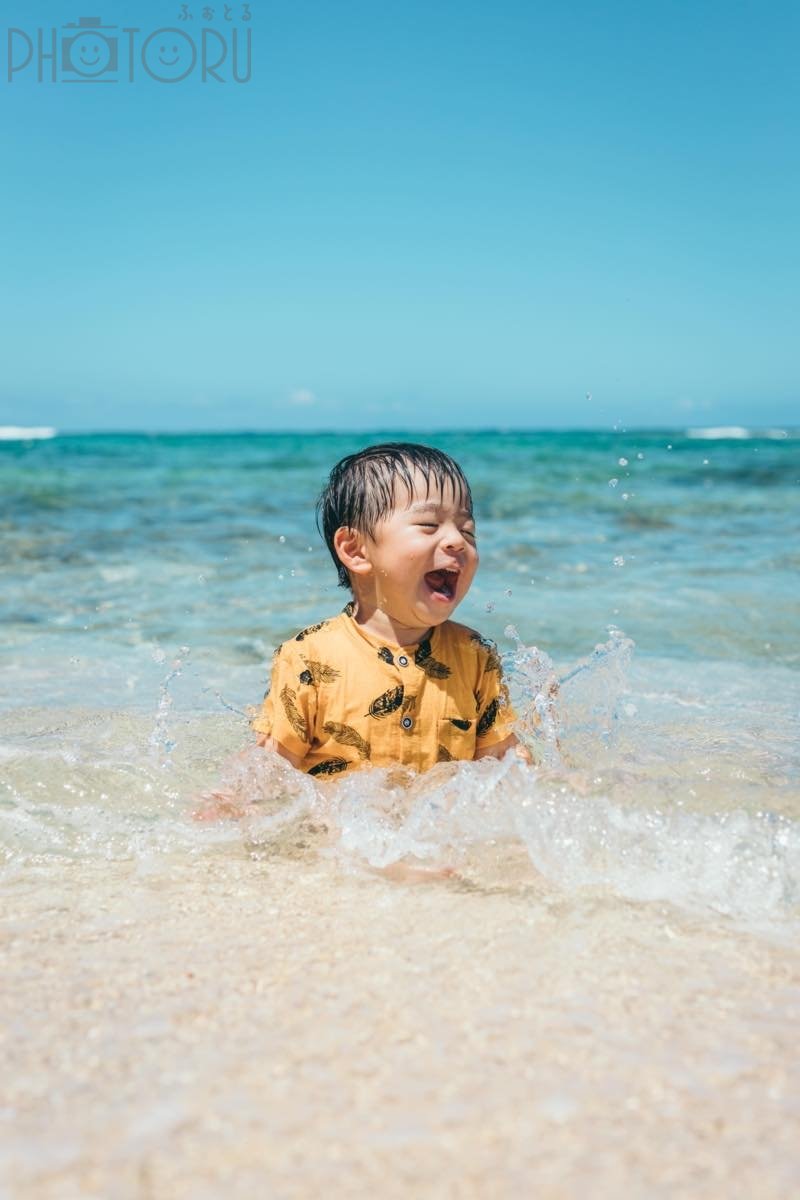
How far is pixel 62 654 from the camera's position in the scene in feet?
16.2

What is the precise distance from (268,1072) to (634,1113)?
48 cm

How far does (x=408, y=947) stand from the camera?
191 cm

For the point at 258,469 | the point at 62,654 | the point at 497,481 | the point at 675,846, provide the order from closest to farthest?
the point at 675,846, the point at 62,654, the point at 497,481, the point at 258,469

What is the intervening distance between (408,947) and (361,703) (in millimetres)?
972

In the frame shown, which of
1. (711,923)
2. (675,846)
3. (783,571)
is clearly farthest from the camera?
(783,571)

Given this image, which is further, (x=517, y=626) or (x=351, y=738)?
(x=517, y=626)

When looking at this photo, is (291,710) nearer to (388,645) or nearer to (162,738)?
(388,645)

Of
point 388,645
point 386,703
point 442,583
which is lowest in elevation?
point 386,703

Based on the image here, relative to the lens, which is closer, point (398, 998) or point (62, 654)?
point (398, 998)

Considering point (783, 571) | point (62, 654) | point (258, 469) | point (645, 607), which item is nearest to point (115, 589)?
point (62, 654)

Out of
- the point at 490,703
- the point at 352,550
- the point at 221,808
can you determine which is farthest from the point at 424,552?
the point at 221,808

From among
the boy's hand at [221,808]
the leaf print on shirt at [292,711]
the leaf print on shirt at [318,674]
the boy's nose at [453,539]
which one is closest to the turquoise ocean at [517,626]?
the boy's hand at [221,808]

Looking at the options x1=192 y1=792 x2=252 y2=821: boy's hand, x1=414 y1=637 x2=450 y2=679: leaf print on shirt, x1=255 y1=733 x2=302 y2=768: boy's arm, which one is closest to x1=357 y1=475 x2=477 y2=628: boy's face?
x1=414 y1=637 x2=450 y2=679: leaf print on shirt

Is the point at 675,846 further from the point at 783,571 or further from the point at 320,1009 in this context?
the point at 783,571
